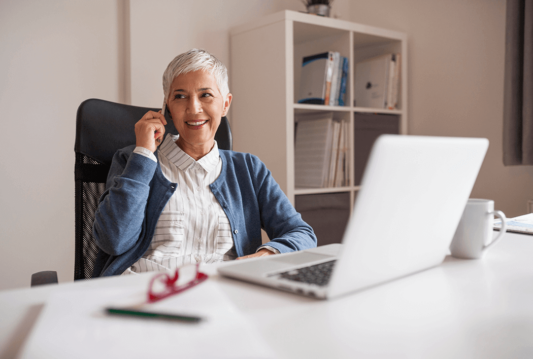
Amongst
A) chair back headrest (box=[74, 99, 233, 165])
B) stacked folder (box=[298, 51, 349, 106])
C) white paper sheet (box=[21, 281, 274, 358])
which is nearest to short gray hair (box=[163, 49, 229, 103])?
chair back headrest (box=[74, 99, 233, 165])

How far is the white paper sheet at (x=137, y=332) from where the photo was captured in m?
0.37

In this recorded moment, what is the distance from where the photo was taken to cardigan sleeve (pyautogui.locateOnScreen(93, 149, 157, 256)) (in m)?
1.07

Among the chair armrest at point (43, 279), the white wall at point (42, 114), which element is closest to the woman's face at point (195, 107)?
the chair armrest at point (43, 279)

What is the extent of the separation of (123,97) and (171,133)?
3.06ft

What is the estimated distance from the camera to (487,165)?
239 cm

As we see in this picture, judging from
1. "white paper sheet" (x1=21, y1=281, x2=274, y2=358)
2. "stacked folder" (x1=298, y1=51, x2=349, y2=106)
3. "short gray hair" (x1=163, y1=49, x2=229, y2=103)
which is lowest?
"white paper sheet" (x1=21, y1=281, x2=274, y2=358)

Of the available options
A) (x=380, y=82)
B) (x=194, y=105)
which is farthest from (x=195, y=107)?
(x=380, y=82)

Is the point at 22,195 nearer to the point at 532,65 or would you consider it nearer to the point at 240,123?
the point at 240,123

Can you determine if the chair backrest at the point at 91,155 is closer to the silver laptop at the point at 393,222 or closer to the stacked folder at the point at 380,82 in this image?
the silver laptop at the point at 393,222

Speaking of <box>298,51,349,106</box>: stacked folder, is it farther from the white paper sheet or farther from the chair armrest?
the white paper sheet

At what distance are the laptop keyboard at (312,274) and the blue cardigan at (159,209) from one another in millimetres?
415

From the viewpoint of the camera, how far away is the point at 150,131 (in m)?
1.17

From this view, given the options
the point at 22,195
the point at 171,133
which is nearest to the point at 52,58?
the point at 22,195

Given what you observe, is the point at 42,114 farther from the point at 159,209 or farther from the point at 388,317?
the point at 388,317
